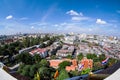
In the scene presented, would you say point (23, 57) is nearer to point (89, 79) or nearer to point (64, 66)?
point (64, 66)

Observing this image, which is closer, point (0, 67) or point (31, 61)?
point (0, 67)

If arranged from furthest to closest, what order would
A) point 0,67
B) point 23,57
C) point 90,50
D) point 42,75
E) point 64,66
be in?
point 90,50, point 64,66, point 23,57, point 42,75, point 0,67

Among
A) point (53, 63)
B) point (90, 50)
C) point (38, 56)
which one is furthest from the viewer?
point (90, 50)

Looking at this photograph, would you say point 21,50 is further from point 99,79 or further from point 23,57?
point 99,79

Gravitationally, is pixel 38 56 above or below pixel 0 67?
below

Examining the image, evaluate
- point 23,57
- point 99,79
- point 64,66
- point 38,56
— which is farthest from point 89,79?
point 64,66

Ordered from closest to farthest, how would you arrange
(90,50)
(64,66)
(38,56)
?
(38,56) → (64,66) → (90,50)

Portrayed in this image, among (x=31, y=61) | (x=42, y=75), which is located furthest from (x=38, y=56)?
(x=42, y=75)

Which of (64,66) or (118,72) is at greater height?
(118,72)

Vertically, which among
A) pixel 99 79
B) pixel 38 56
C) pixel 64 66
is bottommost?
pixel 64 66
